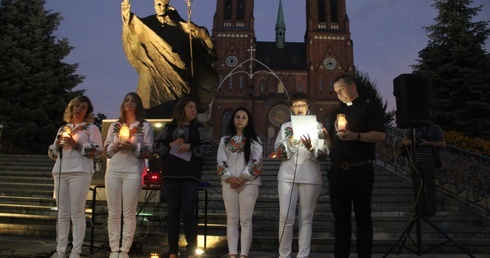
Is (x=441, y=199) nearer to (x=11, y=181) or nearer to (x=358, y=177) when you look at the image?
(x=358, y=177)

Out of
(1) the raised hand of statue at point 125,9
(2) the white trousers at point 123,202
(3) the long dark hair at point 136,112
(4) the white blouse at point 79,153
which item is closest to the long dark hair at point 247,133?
(3) the long dark hair at point 136,112

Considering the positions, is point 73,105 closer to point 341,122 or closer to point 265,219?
point 341,122

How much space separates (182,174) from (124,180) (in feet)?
2.09

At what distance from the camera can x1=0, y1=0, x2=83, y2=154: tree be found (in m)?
19.8

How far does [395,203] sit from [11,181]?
9.34m

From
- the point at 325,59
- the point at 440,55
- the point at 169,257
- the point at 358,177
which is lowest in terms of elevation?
the point at 169,257

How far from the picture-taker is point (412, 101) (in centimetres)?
514

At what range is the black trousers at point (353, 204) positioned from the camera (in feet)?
13.1

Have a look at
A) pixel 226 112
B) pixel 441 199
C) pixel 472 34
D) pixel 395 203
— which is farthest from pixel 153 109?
pixel 226 112

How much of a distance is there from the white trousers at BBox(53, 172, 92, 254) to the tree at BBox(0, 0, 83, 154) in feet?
54.6

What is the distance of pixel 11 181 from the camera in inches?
408

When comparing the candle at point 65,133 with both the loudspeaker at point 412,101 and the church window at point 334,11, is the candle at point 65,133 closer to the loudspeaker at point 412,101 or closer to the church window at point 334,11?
the loudspeaker at point 412,101

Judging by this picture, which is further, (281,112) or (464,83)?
(281,112)

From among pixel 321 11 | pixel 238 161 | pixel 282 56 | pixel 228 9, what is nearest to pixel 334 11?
pixel 321 11
